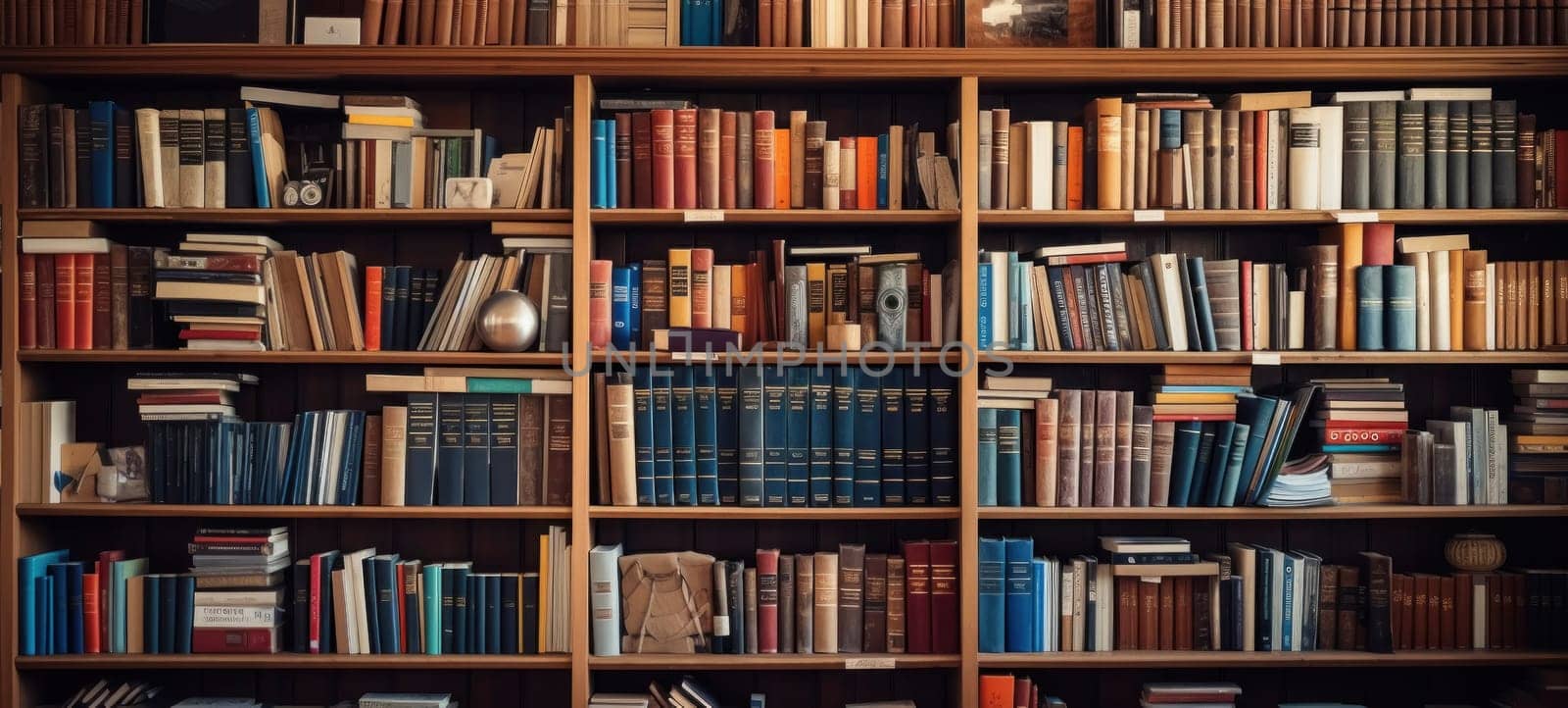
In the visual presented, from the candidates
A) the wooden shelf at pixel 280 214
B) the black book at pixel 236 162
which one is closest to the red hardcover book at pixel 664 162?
the wooden shelf at pixel 280 214

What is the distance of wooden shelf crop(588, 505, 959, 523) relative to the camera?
2.78 m

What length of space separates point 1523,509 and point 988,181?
5.45 feet

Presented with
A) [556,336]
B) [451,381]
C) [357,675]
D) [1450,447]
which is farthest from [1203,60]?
[357,675]

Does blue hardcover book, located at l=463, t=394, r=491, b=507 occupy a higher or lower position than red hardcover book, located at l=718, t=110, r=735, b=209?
lower

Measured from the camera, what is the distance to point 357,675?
3057mm

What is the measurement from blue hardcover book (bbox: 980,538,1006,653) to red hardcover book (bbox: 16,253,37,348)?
8.49 ft

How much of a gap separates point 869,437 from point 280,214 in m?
1.68

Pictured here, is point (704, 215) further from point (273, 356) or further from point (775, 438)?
point (273, 356)

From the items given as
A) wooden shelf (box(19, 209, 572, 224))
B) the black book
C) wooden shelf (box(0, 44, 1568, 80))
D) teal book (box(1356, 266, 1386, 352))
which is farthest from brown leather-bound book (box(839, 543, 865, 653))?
the black book

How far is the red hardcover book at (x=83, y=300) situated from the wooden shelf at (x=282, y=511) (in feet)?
1.44

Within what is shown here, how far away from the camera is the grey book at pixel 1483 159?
2.81 meters

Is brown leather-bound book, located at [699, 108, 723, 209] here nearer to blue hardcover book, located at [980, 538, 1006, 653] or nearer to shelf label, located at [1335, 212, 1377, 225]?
blue hardcover book, located at [980, 538, 1006, 653]

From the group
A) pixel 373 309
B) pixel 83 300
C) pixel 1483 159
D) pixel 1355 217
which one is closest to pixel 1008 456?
pixel 1355 217

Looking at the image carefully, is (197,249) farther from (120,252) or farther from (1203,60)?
(1203,60)
